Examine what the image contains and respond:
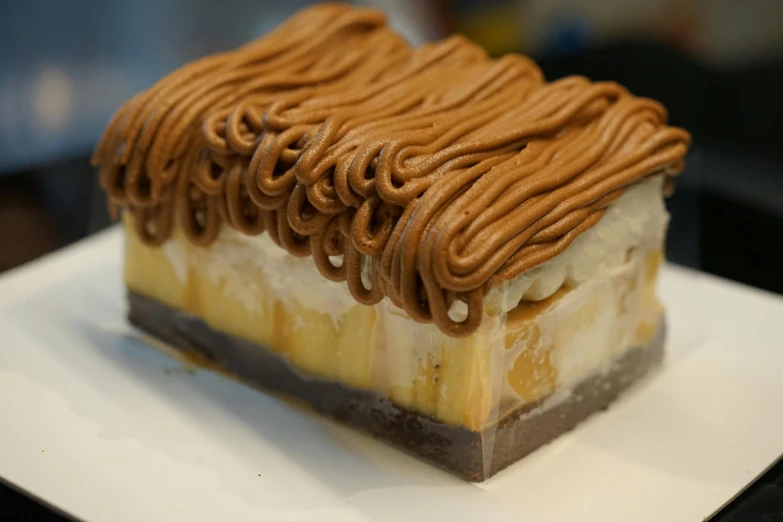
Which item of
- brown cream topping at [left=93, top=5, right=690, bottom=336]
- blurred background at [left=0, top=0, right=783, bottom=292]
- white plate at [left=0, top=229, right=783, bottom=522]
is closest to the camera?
brown cream topping at [left=93, top=5, right=690, bottom=336]

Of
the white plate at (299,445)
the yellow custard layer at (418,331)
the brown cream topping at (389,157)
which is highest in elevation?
the brown cream topping at (389,157)

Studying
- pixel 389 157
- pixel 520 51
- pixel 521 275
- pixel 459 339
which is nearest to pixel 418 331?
pixel 459 339

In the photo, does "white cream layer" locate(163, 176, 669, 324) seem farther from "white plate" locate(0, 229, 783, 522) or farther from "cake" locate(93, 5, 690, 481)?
"white plate" locate(0, 229, 783, 522)

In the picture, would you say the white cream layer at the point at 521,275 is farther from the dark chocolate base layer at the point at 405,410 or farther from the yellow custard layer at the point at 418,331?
the dark chocolate base layer at the point at 405,410

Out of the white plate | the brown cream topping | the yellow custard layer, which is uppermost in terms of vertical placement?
the brown cream topping

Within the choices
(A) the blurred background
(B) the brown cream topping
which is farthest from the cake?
(A) the blurred background

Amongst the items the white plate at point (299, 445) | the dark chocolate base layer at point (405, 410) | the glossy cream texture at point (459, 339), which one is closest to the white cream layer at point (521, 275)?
the glossy cream texture at point (459, 339)
